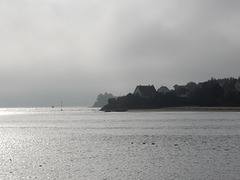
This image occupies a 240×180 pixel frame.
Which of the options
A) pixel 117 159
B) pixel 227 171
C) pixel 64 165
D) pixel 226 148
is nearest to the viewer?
pixel 227 171

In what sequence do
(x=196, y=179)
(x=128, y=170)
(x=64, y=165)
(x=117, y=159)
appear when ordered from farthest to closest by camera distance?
(x=117, y=159) < (x=64, y=165) < (x=128, y=170) < (x=196, y=179)

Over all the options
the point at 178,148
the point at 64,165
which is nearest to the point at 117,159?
the point at 64,165

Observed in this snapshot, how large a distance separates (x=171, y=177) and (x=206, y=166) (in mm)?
6197

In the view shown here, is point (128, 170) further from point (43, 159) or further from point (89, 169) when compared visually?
point (43, 159)

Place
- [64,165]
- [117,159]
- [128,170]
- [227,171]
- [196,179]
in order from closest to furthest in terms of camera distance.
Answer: [196,179], [227,171], [128,170], [64,165], [117,159]

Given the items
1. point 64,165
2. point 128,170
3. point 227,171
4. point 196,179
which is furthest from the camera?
point 64,165

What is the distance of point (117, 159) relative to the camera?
43.8m

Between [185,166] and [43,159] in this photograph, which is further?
[43,159]

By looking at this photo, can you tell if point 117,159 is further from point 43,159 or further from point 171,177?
point 171,177

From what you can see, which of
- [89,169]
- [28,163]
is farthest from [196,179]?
[28,163]

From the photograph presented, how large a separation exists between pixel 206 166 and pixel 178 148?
1623cm

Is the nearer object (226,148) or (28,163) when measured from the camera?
(28,163)

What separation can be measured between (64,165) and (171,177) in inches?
491

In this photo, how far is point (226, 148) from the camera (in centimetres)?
5128
